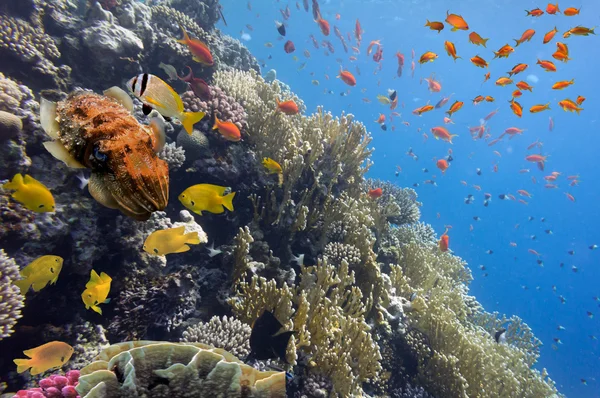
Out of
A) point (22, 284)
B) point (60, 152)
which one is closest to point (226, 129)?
point (22, 284)

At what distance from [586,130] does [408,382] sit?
100822 millimetres

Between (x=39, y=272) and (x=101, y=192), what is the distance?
2753mm

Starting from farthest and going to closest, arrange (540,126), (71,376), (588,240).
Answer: (540,126), (588,240), (71,376)

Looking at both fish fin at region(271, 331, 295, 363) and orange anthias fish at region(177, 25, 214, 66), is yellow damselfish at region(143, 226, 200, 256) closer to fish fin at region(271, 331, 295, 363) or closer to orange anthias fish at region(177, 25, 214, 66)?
fish fin at region(271, 331, 295, 363)

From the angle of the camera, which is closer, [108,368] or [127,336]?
[108,368]

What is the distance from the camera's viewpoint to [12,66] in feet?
16.7

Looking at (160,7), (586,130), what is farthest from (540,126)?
(160,7)

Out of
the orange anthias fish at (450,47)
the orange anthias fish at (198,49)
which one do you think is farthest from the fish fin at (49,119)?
the orange anthias fish at (450,47)

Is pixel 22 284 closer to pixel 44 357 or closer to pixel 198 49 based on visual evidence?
pixel 44 357

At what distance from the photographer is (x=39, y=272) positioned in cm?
303

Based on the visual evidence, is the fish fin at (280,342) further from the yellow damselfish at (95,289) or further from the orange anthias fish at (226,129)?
the orange anthias fish at (226,129)

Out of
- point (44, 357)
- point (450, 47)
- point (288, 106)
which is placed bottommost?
point (44, 357)

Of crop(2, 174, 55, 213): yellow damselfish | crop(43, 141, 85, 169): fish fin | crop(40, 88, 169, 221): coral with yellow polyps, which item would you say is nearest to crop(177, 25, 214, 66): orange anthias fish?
crop(2, 174, 55, 213): yellow damselfish

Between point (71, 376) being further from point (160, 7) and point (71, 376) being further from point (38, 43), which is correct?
point (160, 7)
